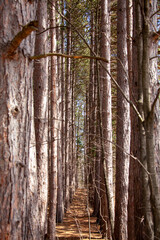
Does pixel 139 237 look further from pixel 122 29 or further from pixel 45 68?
pixel 122 29

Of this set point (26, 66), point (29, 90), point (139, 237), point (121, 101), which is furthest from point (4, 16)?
point (121, 101)

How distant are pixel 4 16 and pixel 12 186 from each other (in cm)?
145

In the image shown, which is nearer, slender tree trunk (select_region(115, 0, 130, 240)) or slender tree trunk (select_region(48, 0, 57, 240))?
slender tree trunk (select_region(115, 0, 130, 240))

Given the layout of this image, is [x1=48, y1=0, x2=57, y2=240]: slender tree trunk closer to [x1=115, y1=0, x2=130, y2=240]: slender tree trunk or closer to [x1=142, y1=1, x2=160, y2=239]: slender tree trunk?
[x1=115, y1=0, x2=130, y2=240]: slender tree trunk

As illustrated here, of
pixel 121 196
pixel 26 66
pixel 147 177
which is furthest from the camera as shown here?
pixel 121 196

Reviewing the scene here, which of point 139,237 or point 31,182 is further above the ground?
point 31,182

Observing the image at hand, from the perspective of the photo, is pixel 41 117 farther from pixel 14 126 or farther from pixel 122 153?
pixel 14 126

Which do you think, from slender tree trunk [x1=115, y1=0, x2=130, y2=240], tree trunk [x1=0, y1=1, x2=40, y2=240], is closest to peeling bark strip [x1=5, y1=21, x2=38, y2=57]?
tree trunk [x1=0, y1=1, x2=40, y2=240]

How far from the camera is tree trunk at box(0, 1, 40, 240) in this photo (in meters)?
1.96

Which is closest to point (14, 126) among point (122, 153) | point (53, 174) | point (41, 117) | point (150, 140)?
point (150, 140)

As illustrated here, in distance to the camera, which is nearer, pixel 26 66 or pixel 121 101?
pixel 26 66

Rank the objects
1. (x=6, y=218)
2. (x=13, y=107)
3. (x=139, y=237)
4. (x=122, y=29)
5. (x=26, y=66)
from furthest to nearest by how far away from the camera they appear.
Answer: (x=122, y=29), (x=139, y=237), (x=26, y=66), (x=13, y=107), (x=6, y=218)

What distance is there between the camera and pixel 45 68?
6105mm

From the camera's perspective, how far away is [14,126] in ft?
6.76
